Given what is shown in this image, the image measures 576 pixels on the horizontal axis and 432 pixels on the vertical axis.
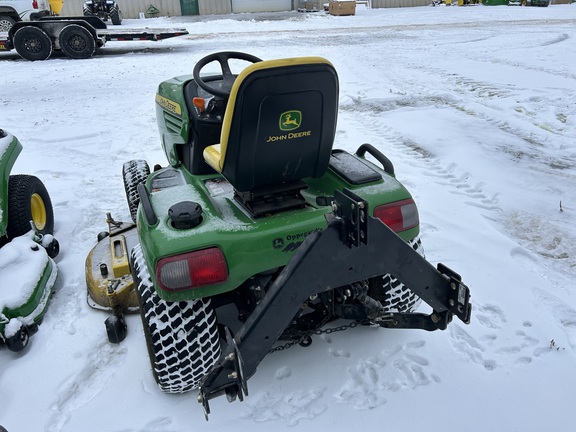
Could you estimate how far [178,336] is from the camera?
210cm

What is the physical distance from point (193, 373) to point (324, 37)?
13.9 metres

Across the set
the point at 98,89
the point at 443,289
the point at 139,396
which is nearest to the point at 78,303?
the point at 139,396

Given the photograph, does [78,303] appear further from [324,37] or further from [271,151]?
[324,37]

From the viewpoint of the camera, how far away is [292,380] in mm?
2385

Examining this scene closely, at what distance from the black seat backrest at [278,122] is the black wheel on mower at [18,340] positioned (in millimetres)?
1400

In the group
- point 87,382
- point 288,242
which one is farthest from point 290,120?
point 87,382

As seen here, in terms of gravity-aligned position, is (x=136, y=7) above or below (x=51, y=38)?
above

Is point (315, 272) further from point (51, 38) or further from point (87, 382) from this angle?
point (51, 38)

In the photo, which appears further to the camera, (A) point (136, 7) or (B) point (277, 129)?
(A) point (136, 7)

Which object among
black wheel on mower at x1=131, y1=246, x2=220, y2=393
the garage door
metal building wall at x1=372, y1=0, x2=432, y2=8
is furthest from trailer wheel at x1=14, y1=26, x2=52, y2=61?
metal building wall at x1=372, y1=0, x2=432, y2=8

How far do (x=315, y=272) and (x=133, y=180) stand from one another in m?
2.49

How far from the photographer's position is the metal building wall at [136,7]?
22.5 metres

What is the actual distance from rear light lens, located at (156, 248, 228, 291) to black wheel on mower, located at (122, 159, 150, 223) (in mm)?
1764

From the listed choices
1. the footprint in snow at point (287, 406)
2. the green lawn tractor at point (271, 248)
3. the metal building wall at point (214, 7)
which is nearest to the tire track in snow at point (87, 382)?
the green lawn tractor at point (271, 248)
